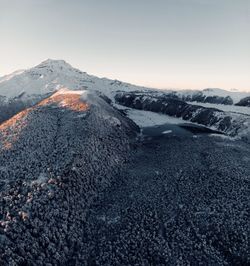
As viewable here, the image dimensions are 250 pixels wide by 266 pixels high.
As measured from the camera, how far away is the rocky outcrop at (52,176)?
3244 cm

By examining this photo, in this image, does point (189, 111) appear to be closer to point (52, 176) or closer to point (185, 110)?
point (185, 110)

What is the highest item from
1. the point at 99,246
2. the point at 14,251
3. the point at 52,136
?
the point at 52,136

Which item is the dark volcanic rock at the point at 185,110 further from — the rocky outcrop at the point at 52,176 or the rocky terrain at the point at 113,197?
the rocky outcrop at the point at 52,176

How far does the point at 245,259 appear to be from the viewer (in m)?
32.6

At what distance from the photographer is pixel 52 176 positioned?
43.8 metres

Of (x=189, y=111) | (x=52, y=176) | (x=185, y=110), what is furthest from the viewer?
(x=185, y=110)

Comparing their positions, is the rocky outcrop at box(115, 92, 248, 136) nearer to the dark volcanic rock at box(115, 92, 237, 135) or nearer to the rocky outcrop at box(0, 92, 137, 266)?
the dark volcanic rock at box(115, 92, 237, 135)

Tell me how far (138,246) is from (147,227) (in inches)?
154

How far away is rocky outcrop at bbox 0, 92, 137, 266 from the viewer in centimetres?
3244

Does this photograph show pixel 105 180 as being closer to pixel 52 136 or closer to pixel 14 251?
pixel 52 136

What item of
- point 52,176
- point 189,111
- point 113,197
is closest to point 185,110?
point 189,111

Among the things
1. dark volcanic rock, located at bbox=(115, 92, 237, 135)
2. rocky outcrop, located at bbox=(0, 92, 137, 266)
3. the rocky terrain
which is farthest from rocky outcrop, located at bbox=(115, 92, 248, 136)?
rocky outcrop, located at bbox=(0, 92, 137, 266)

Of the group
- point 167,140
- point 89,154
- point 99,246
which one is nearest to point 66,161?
point 89,154

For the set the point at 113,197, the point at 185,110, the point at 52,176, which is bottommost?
the point at 113,197
